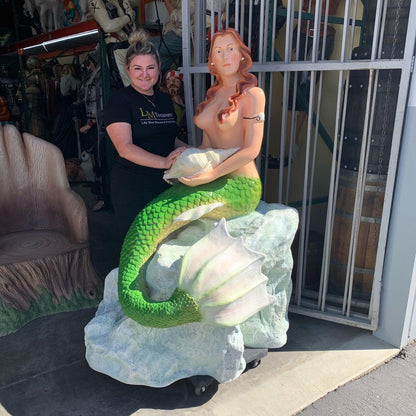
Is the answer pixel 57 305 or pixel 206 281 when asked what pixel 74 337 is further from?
pixel 206 281

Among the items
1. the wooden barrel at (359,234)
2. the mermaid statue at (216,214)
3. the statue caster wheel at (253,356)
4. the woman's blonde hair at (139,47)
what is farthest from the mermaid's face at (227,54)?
the statue caster wheel at (253,356)

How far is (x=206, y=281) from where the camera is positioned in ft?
5.14

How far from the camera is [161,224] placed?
1.97 meters

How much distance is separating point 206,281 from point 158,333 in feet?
1.67

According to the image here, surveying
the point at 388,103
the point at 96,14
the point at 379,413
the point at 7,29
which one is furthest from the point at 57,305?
the point at 7,29

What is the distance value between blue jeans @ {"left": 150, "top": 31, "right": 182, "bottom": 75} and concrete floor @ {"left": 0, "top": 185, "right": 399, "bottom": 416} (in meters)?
2.43

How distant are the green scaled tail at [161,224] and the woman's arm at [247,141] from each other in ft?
0.25

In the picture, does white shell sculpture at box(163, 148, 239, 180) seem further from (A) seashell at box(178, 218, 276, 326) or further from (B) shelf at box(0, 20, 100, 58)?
(B) shelf at box(0, 20, 100, 58)

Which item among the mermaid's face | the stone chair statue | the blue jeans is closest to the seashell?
the mermaid's face

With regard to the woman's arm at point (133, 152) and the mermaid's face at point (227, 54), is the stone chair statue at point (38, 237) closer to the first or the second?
the woman's arm at point (133, 152)

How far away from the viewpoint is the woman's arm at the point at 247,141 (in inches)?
77.6

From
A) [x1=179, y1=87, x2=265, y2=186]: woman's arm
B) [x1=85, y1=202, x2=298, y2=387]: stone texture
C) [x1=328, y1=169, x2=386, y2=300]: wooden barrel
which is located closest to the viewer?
[x1=85, y1=202, x2=298, y2=387]: stone texture

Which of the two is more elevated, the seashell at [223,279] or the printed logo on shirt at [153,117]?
the printed logo on shirt at [153,117]

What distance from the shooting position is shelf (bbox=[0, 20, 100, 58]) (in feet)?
13.3
